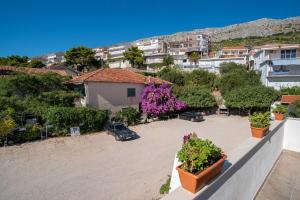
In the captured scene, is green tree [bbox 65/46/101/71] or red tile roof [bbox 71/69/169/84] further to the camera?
green tree [bbox 65/46/101/71]

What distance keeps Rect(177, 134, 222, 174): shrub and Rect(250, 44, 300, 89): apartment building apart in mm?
35230

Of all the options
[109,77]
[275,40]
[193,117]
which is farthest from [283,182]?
[275,40]

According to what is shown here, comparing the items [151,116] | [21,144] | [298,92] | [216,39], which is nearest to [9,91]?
[21,144]

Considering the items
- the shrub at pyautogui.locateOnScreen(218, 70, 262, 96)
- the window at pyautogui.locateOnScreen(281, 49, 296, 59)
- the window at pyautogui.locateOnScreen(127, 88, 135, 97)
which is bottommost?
the window at pyautogui.locateOnScreen(127, 88, 135, 97)

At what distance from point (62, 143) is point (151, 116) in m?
11.8

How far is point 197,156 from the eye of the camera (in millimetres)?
2766

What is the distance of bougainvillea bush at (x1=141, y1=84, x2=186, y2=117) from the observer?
22.4m

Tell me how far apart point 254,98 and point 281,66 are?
13867 mm

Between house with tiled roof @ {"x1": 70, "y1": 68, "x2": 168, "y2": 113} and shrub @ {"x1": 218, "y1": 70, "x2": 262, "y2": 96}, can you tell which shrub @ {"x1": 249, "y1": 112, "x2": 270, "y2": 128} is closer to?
house with tiled roof @ {"x1": 70, "y1": 68, "x2": 168, "y2": 113}

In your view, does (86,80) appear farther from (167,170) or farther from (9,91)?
(167,170)

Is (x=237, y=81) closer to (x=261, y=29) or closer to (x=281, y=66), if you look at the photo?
(x=281, y=66)

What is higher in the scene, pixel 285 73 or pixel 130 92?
pixel 285 73

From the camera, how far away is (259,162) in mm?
5242

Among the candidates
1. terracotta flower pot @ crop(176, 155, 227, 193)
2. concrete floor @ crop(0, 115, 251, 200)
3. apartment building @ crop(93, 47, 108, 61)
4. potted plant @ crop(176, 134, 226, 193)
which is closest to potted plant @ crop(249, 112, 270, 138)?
potted plant @ crop(176, 134, 226, 193)
